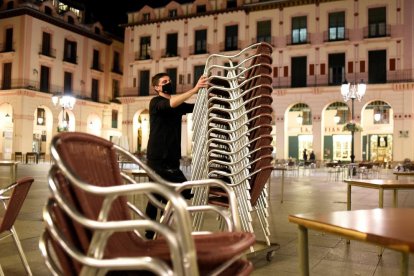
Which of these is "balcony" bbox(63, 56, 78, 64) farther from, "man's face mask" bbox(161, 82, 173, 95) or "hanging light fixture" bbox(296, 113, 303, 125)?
"man's face mask" bbox(161, 82, 173, 95)

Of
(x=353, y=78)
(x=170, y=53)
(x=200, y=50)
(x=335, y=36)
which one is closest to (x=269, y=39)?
(x=335, y=36)

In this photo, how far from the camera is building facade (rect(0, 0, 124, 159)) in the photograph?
34.8 metres

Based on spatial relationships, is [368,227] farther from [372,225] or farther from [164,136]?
[164,136]

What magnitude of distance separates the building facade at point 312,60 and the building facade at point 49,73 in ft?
16.1

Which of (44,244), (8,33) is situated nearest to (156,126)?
(44,244)

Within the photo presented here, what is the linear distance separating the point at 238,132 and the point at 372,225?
2.56m

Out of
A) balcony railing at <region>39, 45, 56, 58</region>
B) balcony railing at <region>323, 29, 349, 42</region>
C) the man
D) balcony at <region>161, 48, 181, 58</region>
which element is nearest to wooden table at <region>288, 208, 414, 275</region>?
the man

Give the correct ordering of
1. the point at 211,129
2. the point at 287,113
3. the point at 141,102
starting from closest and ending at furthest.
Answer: the point at 211,129 < the point at 287,113 < the point at 141,102

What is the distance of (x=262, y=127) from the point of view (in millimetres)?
4359

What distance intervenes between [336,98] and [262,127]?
28.5 metres

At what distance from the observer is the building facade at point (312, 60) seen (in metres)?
30.2

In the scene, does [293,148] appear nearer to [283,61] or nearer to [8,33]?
[283,61]

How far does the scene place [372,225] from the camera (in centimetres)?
183

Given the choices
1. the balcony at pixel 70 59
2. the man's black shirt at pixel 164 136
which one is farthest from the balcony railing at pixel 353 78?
the man's black shirt at pixel 164 136
